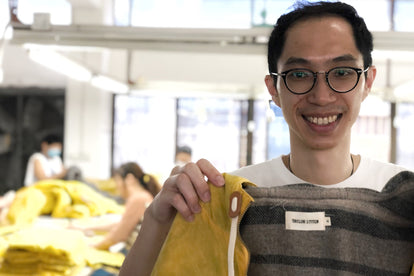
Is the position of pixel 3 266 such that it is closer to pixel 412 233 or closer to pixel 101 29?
pixel 101 29

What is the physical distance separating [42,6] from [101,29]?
1.36ft

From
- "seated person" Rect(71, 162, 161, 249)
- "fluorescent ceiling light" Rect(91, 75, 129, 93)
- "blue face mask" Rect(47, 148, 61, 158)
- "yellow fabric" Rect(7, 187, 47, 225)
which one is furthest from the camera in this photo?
"blue face mask" Rect(47, 148, 61, 158)

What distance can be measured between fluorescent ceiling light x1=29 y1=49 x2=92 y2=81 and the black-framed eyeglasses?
237 cm

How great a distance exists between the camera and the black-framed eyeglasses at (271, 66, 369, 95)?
111 cm

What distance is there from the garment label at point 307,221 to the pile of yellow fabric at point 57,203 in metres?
3.55

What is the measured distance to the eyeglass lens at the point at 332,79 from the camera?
1111 mm

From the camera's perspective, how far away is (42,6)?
270cm

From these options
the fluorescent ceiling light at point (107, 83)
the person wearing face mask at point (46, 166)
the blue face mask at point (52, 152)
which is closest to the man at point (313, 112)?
the fluorescent ceiling light at point (107, 83)

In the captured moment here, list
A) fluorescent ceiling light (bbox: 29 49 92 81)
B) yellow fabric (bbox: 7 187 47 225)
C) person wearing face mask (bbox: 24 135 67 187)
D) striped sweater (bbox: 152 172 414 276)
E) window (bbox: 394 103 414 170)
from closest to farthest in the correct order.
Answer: striped sweater (bbox: 152 172 414 276)
fluorescent ceiling light (bbox: 29 49 92 81)
yellow fabric (bbox: 7 187 47 225)
person wearing face mask (bbox: 24 135 67 187)
window (bbox: 394 103 414 170)

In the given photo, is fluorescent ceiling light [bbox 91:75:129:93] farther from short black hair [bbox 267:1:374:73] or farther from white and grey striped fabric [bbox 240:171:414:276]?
white and grey striped fabric [bbox 240:171:414:276]

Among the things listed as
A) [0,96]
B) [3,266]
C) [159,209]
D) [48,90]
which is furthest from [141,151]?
[159,209]

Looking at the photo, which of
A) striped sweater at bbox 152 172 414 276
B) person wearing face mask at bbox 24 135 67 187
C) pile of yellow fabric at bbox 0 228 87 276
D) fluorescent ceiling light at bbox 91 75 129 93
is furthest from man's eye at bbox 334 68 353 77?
person wearing face mask at bbox 24 135 67 187

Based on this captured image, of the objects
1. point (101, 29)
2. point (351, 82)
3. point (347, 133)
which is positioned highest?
point (101, 29)

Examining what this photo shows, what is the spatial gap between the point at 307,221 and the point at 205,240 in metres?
0.24
